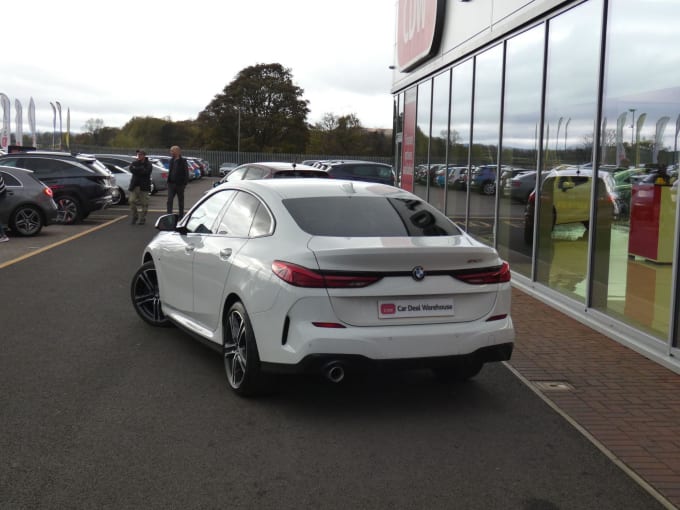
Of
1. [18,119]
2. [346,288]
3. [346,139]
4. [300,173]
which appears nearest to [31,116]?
[18,119]

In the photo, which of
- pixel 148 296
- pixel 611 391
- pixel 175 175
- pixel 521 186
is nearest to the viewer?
pixel 611 391

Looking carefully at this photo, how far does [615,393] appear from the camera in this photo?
6.43 metres

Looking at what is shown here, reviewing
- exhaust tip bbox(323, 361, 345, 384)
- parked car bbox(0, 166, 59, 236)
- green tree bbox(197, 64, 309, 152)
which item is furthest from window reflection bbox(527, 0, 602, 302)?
green tree bbox(197, 64, 309, 152)

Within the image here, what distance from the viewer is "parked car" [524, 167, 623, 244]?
873 cm

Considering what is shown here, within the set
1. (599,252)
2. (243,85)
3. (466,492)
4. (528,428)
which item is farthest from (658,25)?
(243,85)

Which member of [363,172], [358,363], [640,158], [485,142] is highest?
[485,142]

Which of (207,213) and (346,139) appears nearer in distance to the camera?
(207,213)

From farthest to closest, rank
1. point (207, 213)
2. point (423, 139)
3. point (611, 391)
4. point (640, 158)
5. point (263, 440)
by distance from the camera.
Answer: point (423, 139) < point (640, 158) < point (207, 213) < point (611, 391) < point (263, 440)

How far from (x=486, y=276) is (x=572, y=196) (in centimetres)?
455

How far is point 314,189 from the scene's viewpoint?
6480 millimetres

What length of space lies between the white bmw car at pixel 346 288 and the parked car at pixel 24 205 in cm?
1250

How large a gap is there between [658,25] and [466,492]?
547 cm

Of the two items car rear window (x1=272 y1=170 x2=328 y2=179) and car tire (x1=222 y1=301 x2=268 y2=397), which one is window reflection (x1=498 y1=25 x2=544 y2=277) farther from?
car tire (x1=222 y1=301 x2=268 y2=397)

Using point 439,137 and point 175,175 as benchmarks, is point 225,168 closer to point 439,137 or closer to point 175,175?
point 175,175
